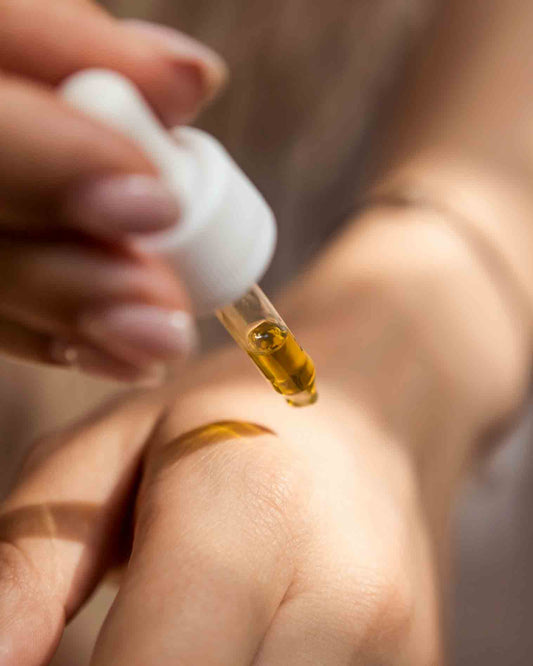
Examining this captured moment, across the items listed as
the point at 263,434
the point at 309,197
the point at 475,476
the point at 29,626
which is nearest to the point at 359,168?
the point at 309,197

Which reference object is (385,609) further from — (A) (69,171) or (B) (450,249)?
(B) (450,249)

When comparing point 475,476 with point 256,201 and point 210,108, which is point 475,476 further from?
point 256,201

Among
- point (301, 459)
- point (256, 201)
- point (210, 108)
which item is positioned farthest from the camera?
point (210, 108)

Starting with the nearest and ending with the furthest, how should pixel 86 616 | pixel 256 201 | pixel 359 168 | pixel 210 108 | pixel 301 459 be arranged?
pixel 256 201 < pixel 301 459 < pixel 86 616 < pixel 210 108 < pixel 359 168

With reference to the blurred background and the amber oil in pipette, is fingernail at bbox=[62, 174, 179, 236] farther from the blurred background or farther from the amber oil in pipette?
the blurred background

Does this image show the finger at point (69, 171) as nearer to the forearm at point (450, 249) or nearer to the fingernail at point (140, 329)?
the fingernail at point (140, 329)

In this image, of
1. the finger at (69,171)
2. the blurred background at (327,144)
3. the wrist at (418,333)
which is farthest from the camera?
the blurred background at (327,144)

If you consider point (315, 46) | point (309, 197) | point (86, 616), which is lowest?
point (86, 616)

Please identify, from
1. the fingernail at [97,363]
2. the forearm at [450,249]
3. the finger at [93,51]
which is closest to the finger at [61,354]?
the fingernail at [97,363]

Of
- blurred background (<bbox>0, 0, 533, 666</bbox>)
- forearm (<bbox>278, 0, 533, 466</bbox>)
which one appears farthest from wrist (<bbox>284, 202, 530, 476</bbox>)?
blurred background (<bbox>0, 0, 533, 666</bbox>)
